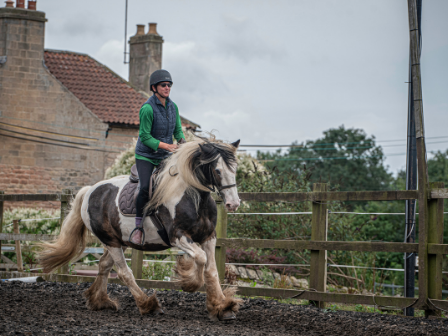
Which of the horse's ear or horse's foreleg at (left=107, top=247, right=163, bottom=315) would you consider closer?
the horse's ear

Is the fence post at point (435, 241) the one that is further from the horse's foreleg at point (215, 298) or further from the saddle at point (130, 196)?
the saddle at point (130, 196)

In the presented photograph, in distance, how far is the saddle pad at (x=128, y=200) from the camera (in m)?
5.29

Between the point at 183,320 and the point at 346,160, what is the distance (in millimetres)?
45720

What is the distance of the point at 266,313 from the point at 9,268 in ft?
23.6

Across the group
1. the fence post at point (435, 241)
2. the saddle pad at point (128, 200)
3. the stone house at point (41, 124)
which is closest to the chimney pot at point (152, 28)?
the stone house at point (41, 124)

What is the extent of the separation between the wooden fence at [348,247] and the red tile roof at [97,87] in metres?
14.0

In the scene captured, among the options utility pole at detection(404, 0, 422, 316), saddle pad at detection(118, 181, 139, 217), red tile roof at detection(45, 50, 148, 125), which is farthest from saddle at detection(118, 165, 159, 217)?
red tile roof at detection(45, 50, 148, 125)

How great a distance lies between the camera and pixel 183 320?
193 inches

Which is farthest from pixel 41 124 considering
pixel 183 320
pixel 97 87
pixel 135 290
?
pixel 183 320

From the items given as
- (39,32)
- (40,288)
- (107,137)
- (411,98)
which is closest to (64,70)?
(39,32)

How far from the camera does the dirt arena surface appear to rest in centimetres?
415

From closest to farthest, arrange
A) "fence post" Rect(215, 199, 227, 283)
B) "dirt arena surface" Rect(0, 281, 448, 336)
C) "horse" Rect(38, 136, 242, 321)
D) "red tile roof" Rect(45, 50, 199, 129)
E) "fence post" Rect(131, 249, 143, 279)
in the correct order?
"dirt arena surface" Rect(0, 281, 448, 336), "horse" Rect(38, 136, 242, 321), "fence post" Rect(215, 199, 227, 283), "fence post" Rect(131, 249, 143, 279), "red tile roof" Rect(45, 50, 199, 129)

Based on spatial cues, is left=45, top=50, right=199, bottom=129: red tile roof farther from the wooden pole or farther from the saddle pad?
the wooden pole

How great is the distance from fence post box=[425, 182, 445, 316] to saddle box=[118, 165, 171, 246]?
278cm
